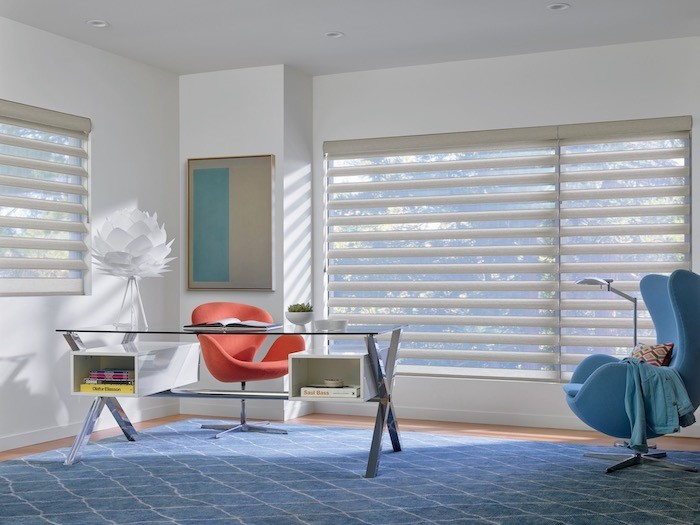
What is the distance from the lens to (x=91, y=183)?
565cm

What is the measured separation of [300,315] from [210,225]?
2085 millimetres

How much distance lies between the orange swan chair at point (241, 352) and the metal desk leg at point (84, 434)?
757mm

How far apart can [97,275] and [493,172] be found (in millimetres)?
2945

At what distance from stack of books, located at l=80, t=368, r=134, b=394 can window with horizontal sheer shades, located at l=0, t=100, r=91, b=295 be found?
97 centimetres

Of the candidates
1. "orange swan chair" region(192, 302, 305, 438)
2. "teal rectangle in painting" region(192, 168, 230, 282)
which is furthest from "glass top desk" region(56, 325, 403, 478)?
"teal rectangle in painting" region(192, 168, 230, 282)

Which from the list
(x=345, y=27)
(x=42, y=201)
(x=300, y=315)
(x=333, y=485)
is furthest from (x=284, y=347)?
(x=345, y=27)

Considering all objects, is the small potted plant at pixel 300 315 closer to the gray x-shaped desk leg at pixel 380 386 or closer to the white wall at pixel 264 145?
the gray x-shaped desk leg at pixel 380 386

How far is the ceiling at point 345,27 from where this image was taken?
4.85 metres

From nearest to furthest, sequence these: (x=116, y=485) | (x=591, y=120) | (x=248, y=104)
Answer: (x=116, y=485)
(x=591, y=120)
(x=248, y=104)

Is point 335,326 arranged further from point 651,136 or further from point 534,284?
point 651,136

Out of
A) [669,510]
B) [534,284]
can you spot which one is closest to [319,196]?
[534,284]

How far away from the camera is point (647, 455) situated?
452cm

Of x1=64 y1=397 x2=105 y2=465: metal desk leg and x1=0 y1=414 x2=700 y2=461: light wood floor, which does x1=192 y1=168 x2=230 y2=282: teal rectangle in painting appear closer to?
x1=0 y1=414 x2=700 y2=461: light wood floor

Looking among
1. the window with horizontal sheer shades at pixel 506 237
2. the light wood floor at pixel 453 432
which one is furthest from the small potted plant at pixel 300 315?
the window with horizontal sheer shades at pixel 506 237
